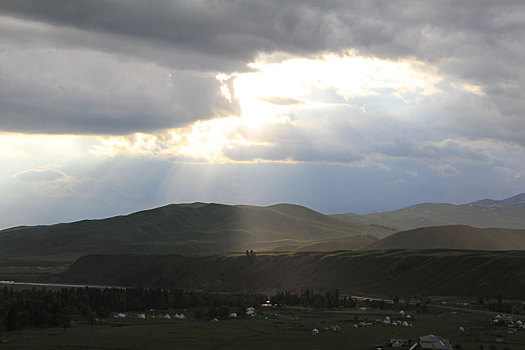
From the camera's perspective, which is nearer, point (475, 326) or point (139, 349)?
point (139, 349)

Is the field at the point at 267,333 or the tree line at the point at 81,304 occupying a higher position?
the tree line at the point at 81,304

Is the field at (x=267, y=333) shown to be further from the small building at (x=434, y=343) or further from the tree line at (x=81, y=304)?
the tree line at (x=81, y=304)

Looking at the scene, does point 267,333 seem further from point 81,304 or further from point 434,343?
point 81,304

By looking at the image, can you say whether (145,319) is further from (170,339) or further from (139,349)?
(139,349)

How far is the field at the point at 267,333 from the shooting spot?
109 m

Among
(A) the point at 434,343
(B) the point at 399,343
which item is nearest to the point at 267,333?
(B) the point at 399,343

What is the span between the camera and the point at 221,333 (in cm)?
12681

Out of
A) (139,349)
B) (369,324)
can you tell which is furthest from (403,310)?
(139,349)

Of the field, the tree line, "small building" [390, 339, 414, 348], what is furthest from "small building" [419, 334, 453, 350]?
the tree line

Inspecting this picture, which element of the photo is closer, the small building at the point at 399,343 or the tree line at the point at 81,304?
the small building at the point at 399,343

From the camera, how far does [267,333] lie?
413 feet

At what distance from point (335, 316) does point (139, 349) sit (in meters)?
65.7

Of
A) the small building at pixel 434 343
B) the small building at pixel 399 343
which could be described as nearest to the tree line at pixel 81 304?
the small building at pixel 399 343

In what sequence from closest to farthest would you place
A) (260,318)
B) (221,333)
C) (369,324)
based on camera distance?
1. (221,333)
2. (369,324)
3. (260,318)
